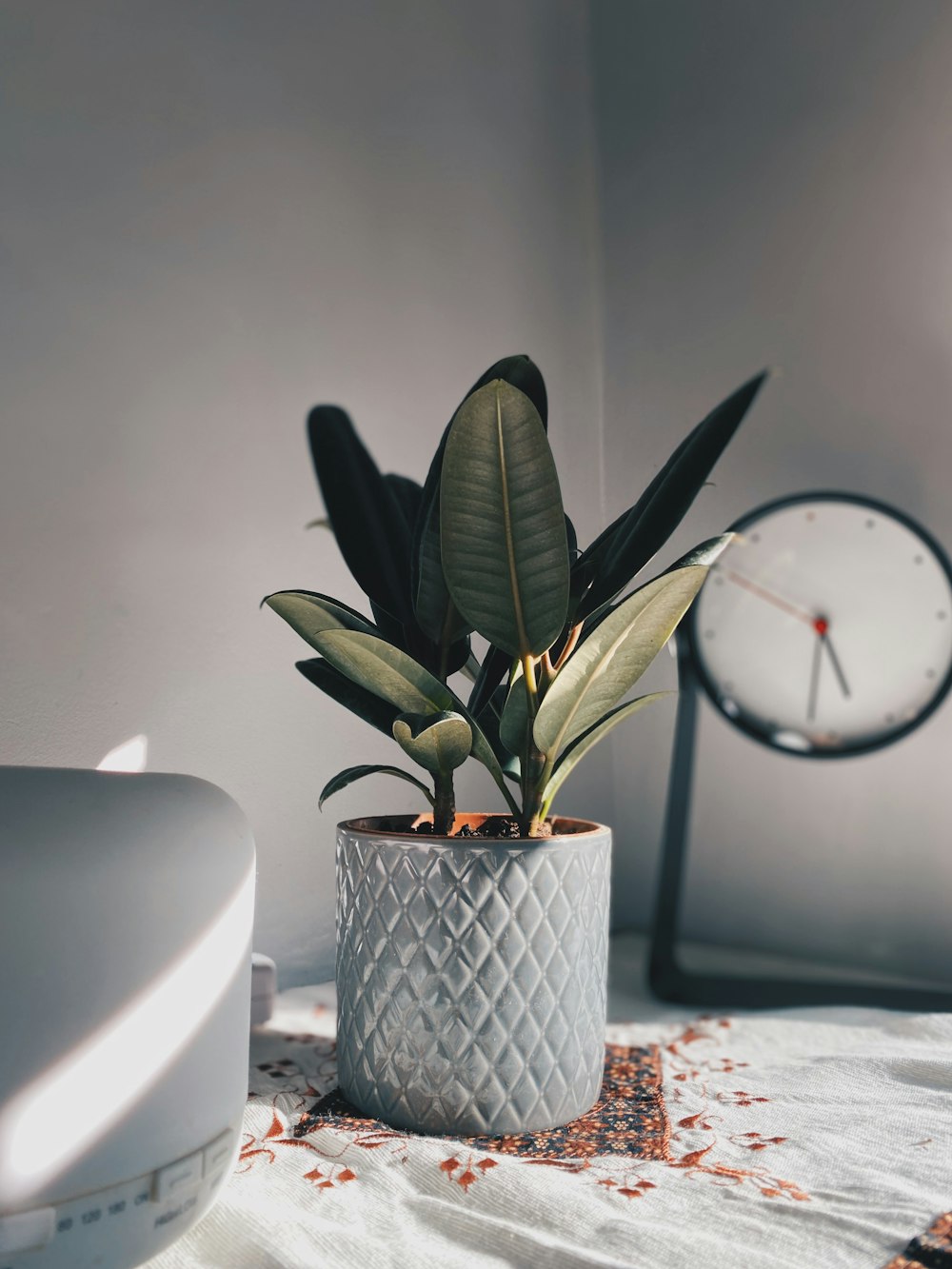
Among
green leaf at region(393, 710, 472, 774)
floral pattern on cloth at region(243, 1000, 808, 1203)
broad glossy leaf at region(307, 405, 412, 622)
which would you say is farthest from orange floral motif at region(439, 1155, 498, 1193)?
broad glossy leaf at region(307, 405, 412, 622)

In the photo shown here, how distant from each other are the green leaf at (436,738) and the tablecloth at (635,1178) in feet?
0.76

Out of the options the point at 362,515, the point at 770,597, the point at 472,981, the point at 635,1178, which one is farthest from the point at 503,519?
the point at 770,597

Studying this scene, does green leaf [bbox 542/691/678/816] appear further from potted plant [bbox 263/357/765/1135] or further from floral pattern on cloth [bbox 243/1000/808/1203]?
floral pattern on cloth [bbox 243/1000/808/1203]

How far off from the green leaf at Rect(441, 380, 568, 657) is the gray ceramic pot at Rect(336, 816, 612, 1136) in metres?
0.15

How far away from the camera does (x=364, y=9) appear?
1.04 meters

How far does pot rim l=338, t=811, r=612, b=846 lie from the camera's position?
0.63 meters

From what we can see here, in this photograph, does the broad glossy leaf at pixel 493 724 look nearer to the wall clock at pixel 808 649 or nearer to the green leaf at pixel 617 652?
the green leaf at pixel 617 652

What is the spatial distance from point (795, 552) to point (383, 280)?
522 millimetres

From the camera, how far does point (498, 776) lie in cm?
68

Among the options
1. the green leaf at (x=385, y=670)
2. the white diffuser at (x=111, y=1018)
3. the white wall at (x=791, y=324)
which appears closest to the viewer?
the white diffuser at (x=111, y=1018)

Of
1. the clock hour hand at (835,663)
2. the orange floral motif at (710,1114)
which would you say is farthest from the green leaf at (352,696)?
the clock hour hand at (835,663)

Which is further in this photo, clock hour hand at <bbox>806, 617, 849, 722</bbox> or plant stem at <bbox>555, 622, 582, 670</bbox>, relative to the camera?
clock hour hand at <bbox>806, 617, 849, 722</bbox>

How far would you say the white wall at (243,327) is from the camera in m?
0.78

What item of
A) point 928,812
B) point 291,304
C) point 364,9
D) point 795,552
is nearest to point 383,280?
point 291,304
